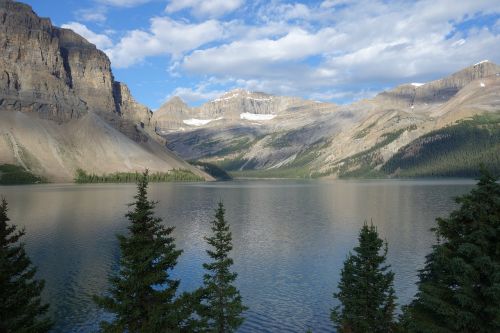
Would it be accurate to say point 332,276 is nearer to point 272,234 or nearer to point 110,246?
point 272,234

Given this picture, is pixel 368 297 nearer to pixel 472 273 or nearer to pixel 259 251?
pixel 472 273

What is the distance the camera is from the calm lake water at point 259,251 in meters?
45.1

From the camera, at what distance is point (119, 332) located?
20688mm

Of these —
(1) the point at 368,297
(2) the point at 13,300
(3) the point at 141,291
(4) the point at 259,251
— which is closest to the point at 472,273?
(1) the point at 368,297

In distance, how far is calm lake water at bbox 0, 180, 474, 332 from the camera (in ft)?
148

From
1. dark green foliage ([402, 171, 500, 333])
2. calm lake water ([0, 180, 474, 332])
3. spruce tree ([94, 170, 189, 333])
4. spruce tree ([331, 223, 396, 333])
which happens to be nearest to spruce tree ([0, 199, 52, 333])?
spruce tree ([94, 170, 189, 333])

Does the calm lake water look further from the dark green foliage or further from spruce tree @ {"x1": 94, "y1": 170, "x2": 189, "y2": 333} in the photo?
spruce tree @ {"x1": 94, "y1": 170, "x2": 189, "y2": 333}

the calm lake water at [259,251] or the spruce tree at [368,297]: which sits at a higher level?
the spruce tree at [368,297]

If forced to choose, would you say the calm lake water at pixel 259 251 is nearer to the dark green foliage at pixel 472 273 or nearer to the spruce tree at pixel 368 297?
the spruce tree at pixel 368 297

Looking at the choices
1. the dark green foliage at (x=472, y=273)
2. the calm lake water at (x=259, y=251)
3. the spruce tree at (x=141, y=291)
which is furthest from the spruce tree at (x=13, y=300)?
the dark green foliage at (x=472, y=273)

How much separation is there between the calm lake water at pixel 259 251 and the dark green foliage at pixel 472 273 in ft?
65.2

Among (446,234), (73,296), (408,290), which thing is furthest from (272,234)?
(446,234)

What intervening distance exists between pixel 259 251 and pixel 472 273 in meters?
52.3

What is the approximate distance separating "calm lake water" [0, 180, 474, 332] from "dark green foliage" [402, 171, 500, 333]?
19860 millimetres
